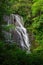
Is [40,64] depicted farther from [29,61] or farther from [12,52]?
[12,52]

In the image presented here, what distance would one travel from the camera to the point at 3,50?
4.81 metres

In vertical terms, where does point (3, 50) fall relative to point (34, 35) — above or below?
above

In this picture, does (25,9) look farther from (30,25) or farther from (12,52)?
(12,52)

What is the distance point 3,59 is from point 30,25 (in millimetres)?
16341

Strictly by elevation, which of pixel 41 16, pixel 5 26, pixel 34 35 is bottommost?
pixel 34 35

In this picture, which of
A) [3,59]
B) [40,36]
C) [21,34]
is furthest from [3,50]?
[40,36]

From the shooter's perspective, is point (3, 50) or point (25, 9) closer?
point (3, 50)

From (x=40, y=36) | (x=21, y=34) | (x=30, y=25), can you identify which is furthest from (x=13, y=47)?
(x=30, y=25)

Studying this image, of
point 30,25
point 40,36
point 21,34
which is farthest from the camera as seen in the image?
point 30,25

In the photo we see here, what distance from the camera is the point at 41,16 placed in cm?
1919

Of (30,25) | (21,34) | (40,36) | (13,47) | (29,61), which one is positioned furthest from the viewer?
(30,25)

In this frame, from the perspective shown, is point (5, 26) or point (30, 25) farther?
point (30, 25)

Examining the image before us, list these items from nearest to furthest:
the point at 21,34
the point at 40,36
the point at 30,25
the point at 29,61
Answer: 1. the point at 29,61
2. the point at 21,34
3. the point at 40,36
4. the point at 30,25

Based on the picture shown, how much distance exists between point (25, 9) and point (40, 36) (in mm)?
4191
